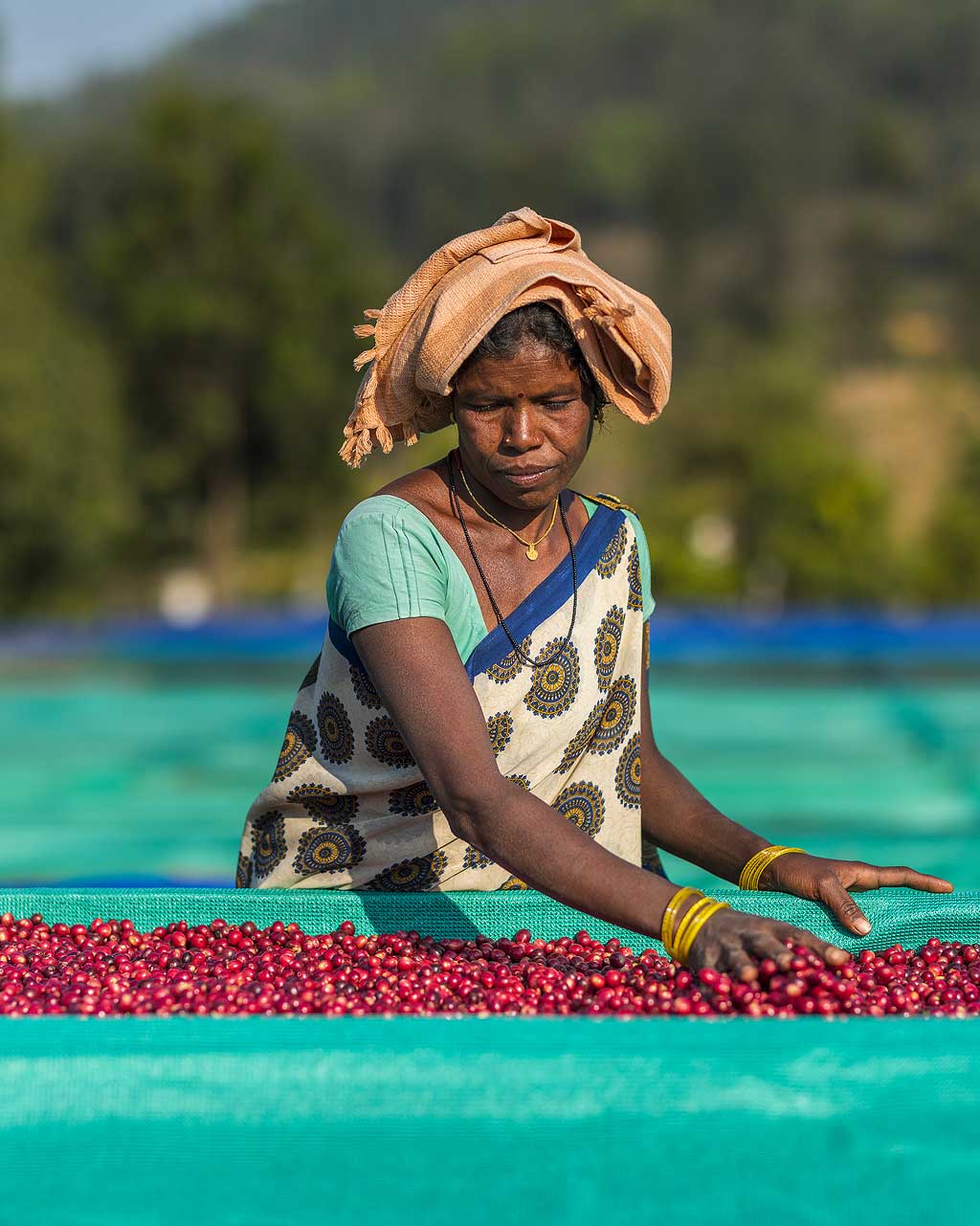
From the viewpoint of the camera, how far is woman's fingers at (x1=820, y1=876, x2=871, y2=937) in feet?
→ 6.42

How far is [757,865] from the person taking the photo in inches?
83.4

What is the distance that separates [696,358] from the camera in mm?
39281

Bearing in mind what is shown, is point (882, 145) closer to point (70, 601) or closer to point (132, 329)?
point (132, 329)

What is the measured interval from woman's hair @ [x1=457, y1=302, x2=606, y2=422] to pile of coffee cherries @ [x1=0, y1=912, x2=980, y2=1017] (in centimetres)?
76

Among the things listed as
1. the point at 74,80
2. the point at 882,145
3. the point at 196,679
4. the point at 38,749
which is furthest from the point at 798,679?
the point at 74,80

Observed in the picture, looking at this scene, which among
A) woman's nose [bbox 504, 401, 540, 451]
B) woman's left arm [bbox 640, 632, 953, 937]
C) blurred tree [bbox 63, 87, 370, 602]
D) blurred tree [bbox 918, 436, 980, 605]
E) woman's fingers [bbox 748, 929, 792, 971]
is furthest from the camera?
blurred tree [bbox 63, 87, 370, 602]

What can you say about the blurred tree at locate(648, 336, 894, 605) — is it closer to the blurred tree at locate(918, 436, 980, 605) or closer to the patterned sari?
the blurred tree at locate(918, 436, 980, 605)

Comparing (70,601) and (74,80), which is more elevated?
(74,80)

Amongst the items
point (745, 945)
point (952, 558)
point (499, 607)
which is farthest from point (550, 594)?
point (952, 558)

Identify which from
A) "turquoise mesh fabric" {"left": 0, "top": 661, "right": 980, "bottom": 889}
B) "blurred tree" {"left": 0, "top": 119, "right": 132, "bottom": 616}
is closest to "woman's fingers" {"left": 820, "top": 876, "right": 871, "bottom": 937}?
"turquoise mesh fabric" {"left": 0, "top": 661, "right": 980, "bottom": 889}

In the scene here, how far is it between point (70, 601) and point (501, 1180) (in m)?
16.7

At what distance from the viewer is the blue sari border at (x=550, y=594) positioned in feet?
6.73

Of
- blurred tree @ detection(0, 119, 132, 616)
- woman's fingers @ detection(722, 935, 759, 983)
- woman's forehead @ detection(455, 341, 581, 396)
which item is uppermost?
blurred tree @ detection(0, 119, 132, 616)

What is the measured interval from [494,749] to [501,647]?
146mm
